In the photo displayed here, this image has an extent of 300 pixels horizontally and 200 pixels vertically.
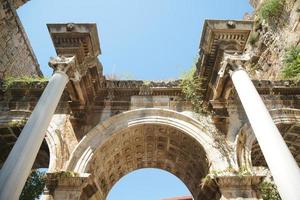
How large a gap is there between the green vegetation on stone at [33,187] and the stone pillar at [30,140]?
3.76 metres

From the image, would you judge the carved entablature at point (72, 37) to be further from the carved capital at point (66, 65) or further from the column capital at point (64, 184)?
the column capital at point (64, 184)

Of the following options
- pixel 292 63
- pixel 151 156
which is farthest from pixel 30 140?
pixel 292 63

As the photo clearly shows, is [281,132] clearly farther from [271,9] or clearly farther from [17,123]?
[271,9]

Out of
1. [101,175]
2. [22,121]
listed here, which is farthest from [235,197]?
[22,121]

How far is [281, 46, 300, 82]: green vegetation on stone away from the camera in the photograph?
433 inches

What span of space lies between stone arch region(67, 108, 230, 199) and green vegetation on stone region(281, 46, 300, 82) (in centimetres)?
506

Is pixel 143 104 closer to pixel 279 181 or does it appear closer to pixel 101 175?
pixel 101 175

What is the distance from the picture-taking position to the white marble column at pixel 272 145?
15.4ft

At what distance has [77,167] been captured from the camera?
7.63m

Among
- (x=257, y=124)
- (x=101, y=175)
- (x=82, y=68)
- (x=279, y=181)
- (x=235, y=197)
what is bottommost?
(x=279, y=181)

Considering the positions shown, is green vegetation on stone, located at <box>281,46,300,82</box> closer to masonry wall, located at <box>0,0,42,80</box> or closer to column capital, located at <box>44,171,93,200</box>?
column capital, located at <box>44,171,93,200</box>

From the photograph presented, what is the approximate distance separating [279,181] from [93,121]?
18.9 ft

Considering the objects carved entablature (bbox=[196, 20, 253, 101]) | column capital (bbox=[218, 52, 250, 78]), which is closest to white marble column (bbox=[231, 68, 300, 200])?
column capital (bbox=[218, 52, 250, 78])

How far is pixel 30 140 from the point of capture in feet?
18.4
